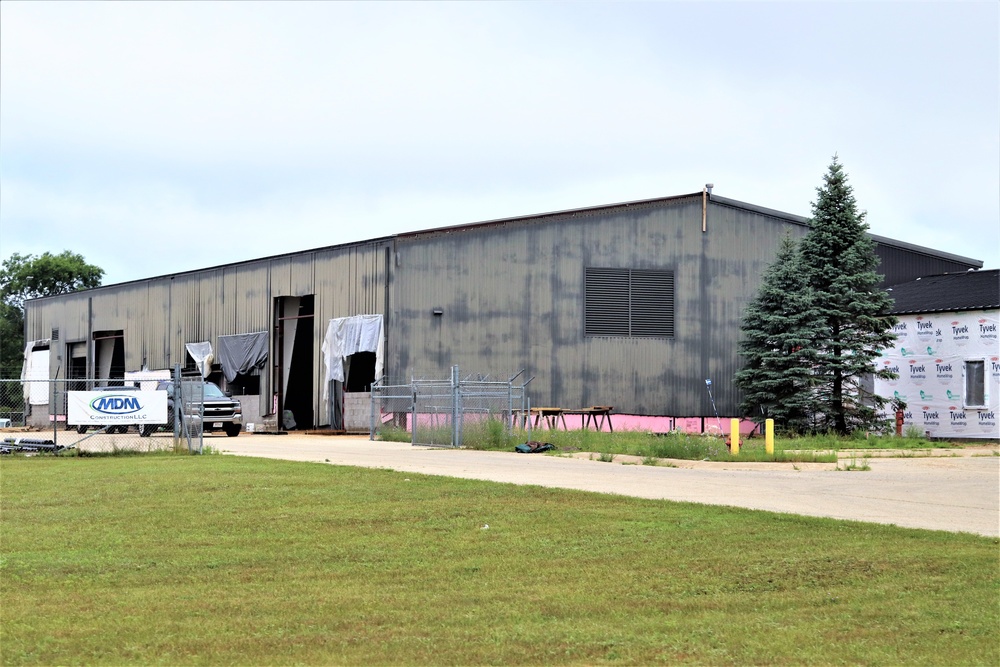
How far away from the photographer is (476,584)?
377 inches

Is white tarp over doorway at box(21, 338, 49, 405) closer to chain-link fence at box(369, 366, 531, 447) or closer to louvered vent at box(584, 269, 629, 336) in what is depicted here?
chain-link fence at box(369, 366, 531, 447)

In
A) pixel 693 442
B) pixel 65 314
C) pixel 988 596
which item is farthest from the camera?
pixel 65 314

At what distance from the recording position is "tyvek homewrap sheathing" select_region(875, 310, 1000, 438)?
34688 millimetres

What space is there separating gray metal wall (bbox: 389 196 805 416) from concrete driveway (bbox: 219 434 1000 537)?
14.4 meters

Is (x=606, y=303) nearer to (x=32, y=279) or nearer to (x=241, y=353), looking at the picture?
(x=241, y=353)

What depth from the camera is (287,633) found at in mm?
7848

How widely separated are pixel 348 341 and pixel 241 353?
802 centimetres

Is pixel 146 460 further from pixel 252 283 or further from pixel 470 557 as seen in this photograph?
pixel 252 283

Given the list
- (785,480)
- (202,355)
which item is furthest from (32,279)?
(785,480)

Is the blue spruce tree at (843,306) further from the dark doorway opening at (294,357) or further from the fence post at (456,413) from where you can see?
the dark doorway opening at (294,357)

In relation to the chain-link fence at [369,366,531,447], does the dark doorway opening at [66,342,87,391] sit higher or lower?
higher

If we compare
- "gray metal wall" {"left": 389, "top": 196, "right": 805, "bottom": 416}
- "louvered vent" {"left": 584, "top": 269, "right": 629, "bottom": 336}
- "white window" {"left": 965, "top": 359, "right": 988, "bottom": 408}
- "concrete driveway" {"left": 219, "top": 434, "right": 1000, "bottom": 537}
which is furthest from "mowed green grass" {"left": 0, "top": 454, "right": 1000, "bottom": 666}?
"louvered vent" {"left": 584, "top": 269, "right": 629, "bottom": 336}

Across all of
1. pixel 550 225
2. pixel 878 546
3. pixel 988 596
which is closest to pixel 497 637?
pixel 988 596

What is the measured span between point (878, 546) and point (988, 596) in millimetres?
2346
